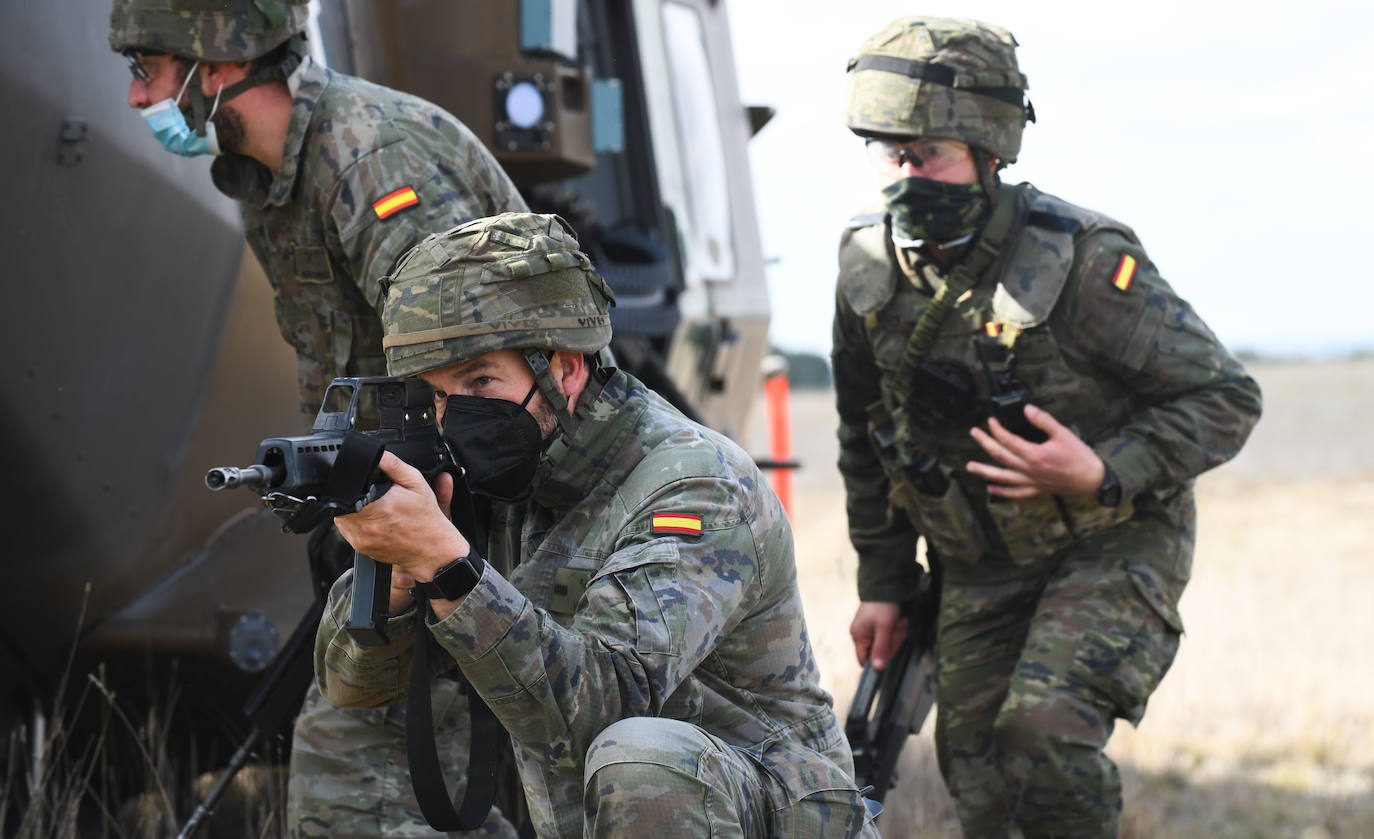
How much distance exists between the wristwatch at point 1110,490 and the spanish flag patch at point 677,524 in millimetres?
1433

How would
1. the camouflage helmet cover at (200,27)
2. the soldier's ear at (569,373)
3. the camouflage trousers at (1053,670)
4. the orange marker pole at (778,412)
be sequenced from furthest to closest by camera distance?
the orange marker pole at (778,412) → the camouflage trousers at (1053,670) → the camouflage helmet cover at (200,27) → the soldier's ear at (569,373)

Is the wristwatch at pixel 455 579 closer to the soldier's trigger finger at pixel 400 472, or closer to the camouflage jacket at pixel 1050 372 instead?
the soldier's trigger finger at pixel 400 472

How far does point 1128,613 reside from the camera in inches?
140

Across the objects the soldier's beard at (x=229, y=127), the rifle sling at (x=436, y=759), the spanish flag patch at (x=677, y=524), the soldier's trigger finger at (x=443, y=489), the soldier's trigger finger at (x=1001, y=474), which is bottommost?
the rifle sling at (x=436, y=759)

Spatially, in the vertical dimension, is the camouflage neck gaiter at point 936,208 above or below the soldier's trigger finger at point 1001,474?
above

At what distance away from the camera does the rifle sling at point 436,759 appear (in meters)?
2.52

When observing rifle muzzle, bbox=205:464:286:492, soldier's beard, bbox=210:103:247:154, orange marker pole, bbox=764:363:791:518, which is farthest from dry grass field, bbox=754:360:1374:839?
rifle muzzle, bbox=205:464:286:492

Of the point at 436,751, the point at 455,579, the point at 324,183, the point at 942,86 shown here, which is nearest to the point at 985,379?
the point at 942,86

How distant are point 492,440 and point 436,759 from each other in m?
0.52

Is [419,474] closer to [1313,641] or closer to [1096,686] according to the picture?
[1096,686]

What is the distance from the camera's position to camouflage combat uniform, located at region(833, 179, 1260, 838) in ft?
11.4

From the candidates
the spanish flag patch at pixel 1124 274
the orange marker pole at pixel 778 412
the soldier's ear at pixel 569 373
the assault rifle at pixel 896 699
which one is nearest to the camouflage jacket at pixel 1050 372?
the spanish flag patch at pixel 1124 274

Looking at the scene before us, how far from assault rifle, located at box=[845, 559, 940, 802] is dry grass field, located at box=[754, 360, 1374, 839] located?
23.2 inches

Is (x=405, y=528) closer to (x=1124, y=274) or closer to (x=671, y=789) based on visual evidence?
(x=671, y=789)
